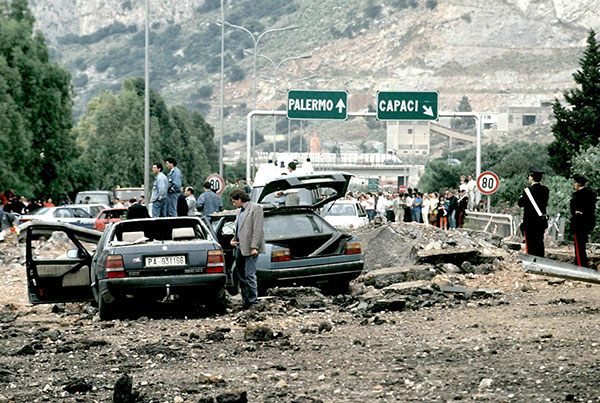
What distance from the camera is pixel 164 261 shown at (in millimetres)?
13562

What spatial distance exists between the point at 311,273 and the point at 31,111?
44238mm

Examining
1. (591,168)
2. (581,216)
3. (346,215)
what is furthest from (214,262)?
(591,168)

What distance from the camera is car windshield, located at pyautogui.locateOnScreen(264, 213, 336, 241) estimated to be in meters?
16.4

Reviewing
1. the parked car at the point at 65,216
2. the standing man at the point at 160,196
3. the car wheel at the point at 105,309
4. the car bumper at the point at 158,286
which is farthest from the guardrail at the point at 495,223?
the car wheel at the point at 105,309

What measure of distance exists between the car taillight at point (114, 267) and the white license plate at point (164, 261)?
12.7 inches

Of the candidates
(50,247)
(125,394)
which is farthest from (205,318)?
(50,247)

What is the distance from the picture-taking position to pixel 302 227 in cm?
1653

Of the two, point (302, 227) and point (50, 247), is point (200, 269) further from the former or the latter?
point (50, 247)

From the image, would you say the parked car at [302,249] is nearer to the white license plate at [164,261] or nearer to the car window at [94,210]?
the white license plate at [164,261]

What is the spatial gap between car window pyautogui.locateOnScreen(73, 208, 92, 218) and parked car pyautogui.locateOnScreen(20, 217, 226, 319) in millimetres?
27779

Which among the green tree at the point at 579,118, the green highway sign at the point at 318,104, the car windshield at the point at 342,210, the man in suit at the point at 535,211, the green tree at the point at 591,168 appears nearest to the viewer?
the man in suit at the point at 535,211

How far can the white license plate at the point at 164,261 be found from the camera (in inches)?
532

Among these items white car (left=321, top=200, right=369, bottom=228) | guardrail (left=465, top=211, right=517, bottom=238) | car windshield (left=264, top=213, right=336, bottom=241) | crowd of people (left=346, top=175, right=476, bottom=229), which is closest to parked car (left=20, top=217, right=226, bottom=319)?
car windshield (left=264, top=213, right=336, bottom=241)

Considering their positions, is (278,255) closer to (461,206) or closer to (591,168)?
(461,206)
